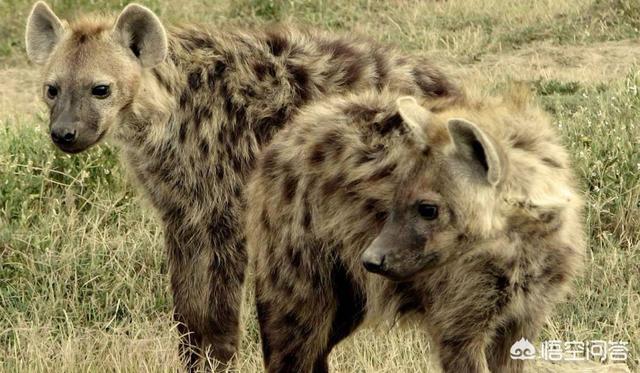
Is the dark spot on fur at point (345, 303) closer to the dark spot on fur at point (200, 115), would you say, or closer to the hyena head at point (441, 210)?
the hyena head at point (441, 210)

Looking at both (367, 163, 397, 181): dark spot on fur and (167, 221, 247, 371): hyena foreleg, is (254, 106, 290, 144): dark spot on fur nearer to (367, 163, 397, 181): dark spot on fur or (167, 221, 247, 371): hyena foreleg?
(167, 221, 247, 371): hyena foreleg

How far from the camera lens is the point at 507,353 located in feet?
11.6

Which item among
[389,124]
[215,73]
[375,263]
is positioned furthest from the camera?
[215,73]

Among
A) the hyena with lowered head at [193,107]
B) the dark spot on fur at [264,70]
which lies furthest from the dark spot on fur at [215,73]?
the dark spot on fur at [264,70]

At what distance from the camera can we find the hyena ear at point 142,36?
4.46m

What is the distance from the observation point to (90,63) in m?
4.38

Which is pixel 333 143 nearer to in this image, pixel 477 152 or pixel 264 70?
pixel 477 152

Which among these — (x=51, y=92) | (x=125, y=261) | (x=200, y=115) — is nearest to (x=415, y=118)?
(x=200, y=115)

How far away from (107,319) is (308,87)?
125 centimetres

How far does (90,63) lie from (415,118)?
147cm

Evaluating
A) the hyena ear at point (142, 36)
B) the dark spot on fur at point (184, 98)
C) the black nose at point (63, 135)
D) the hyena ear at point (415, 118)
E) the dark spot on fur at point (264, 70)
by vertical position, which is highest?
the hyena ear at point (415, 118)

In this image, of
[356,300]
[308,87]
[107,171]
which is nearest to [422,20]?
[107,171]

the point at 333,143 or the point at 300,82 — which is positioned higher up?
the point at 333,143

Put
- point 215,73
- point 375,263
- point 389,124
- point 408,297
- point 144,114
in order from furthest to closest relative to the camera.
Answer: point 215,73 → point 144,114 → point 389,124 → point 408,297 → point 375,263
